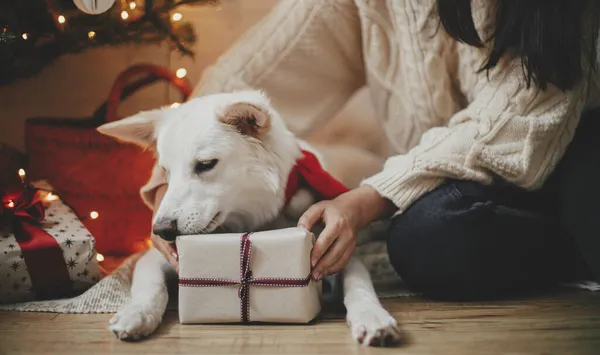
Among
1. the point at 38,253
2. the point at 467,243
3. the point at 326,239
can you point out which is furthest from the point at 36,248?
the point at 467,243

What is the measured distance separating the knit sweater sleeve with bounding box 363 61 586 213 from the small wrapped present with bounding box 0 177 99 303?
670 mm

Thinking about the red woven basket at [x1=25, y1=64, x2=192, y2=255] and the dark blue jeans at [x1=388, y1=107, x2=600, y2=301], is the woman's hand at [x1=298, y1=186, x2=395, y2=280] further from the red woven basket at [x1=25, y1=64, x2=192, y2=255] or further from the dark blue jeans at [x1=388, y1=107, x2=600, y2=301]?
the red woven basket at [x1=25, y1=64, x2=192, y2=255]

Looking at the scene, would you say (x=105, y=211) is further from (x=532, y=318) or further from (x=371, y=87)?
(x=532, y=318)

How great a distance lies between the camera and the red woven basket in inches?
68.8

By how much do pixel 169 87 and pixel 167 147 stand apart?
3.43 feet

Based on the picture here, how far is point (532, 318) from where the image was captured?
3.70ft

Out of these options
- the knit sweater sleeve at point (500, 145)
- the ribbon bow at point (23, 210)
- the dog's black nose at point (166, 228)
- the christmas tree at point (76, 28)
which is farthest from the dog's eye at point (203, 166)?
the christmas tree at point (76, 28)

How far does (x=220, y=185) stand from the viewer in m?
1.15

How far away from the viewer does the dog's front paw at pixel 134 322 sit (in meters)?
1.03

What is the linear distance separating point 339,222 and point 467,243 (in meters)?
0.27

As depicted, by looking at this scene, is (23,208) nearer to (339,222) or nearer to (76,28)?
(76,28)

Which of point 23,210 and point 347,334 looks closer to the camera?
point 347,334

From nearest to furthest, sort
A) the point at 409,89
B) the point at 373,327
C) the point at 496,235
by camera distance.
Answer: the point at 373,327 < the point at 496,235 < the point at 409,89

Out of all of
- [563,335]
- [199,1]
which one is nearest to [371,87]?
[199,1]
